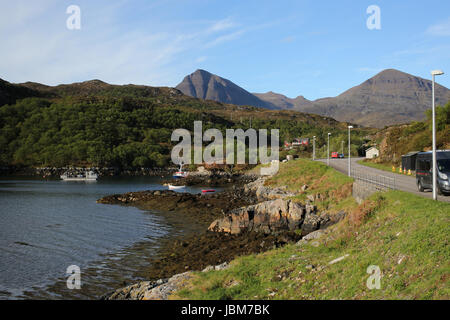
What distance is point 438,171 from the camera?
77.2 feet

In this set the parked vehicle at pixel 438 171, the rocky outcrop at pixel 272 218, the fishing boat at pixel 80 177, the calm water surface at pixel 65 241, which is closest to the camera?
the calm water surface at pixel 65 241

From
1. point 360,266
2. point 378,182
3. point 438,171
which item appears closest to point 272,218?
point 378,182

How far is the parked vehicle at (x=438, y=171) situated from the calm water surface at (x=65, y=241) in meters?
19.7

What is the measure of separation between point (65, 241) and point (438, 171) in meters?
27.5

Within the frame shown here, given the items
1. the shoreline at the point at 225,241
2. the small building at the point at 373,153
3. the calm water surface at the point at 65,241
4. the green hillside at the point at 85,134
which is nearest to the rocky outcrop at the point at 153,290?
the shoreline at the point at 225,241

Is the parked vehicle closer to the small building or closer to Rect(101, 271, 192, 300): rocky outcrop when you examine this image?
Rect(101, 271, 192, 300): rocky outcrop

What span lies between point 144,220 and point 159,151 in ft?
Result: 379

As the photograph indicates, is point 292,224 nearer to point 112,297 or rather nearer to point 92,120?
point 112,297

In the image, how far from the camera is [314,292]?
11.9m

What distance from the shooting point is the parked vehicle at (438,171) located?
22672 mm

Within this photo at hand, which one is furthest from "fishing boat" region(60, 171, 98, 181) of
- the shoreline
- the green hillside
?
the shoreline

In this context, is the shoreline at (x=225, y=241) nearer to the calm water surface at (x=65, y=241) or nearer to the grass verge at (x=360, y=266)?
the calm water surface at (x=65, y=241)

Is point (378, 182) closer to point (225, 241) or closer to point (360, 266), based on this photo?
point (225, 241)
